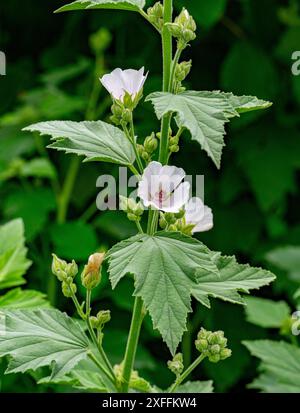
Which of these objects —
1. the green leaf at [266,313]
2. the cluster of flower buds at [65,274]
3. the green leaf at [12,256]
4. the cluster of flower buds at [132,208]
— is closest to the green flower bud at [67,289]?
the cluster of flower buds at [65,274]

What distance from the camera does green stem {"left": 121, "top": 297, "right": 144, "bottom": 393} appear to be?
34.0 inches

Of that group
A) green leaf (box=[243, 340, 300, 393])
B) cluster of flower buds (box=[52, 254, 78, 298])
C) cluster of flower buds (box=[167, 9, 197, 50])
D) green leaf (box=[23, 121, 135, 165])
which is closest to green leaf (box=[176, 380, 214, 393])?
green leaf (box=[243, 340, 300, 393])

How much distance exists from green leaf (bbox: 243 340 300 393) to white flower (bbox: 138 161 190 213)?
370mm

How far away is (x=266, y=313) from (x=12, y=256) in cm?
45

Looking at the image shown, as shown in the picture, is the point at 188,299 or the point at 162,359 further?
the point at 162,359

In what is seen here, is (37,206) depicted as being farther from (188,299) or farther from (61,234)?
(188,299)

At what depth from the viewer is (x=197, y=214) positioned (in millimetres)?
877

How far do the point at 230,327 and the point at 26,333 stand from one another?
108 cm

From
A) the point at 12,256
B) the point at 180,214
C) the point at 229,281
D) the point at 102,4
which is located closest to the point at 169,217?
the point at 180,214

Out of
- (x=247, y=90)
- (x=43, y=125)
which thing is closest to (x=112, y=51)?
(x=247, y=90)

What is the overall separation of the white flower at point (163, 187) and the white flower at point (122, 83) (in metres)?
0.09

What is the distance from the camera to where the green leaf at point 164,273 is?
733mm
